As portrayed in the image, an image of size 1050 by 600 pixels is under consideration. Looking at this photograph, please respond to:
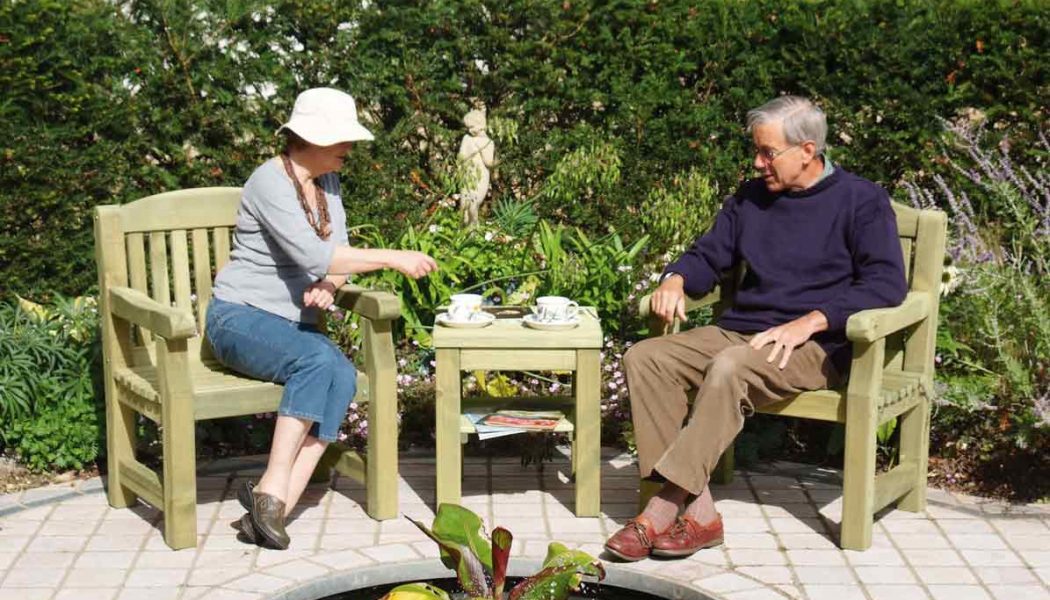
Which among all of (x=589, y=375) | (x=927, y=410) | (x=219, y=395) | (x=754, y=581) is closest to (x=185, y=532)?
(x=219, y=395)

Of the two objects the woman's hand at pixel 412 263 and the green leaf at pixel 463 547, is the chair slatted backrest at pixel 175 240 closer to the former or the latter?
the woman's hand at pixel 412 263

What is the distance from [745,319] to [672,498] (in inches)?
30.0

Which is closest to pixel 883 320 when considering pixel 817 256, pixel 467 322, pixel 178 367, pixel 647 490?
pixel 817 256

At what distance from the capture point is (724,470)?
553 centimetres

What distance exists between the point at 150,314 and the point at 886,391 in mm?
2476

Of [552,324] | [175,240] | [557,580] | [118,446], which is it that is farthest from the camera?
[175,240]

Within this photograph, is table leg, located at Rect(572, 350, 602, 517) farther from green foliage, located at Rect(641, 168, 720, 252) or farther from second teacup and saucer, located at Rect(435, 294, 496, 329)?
green foliage, located at Rect(641, 168, 720, 252)

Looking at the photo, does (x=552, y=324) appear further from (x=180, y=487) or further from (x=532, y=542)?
(x=180, y=487)

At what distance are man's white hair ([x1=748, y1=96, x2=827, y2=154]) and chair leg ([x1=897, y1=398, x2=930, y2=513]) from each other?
Answer: 1.05 meters

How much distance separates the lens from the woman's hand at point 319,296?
5027 mm

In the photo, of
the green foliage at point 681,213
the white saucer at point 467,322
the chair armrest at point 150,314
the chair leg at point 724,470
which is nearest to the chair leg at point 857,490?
the chair leg at point 724,470

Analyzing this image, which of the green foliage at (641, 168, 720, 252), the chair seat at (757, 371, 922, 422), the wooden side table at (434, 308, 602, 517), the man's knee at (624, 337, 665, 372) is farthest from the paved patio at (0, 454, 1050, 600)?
the green foliage at (641, 168, 720, 252)

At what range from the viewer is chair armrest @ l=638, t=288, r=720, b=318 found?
5355 millimetres

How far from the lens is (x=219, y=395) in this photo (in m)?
4.79
